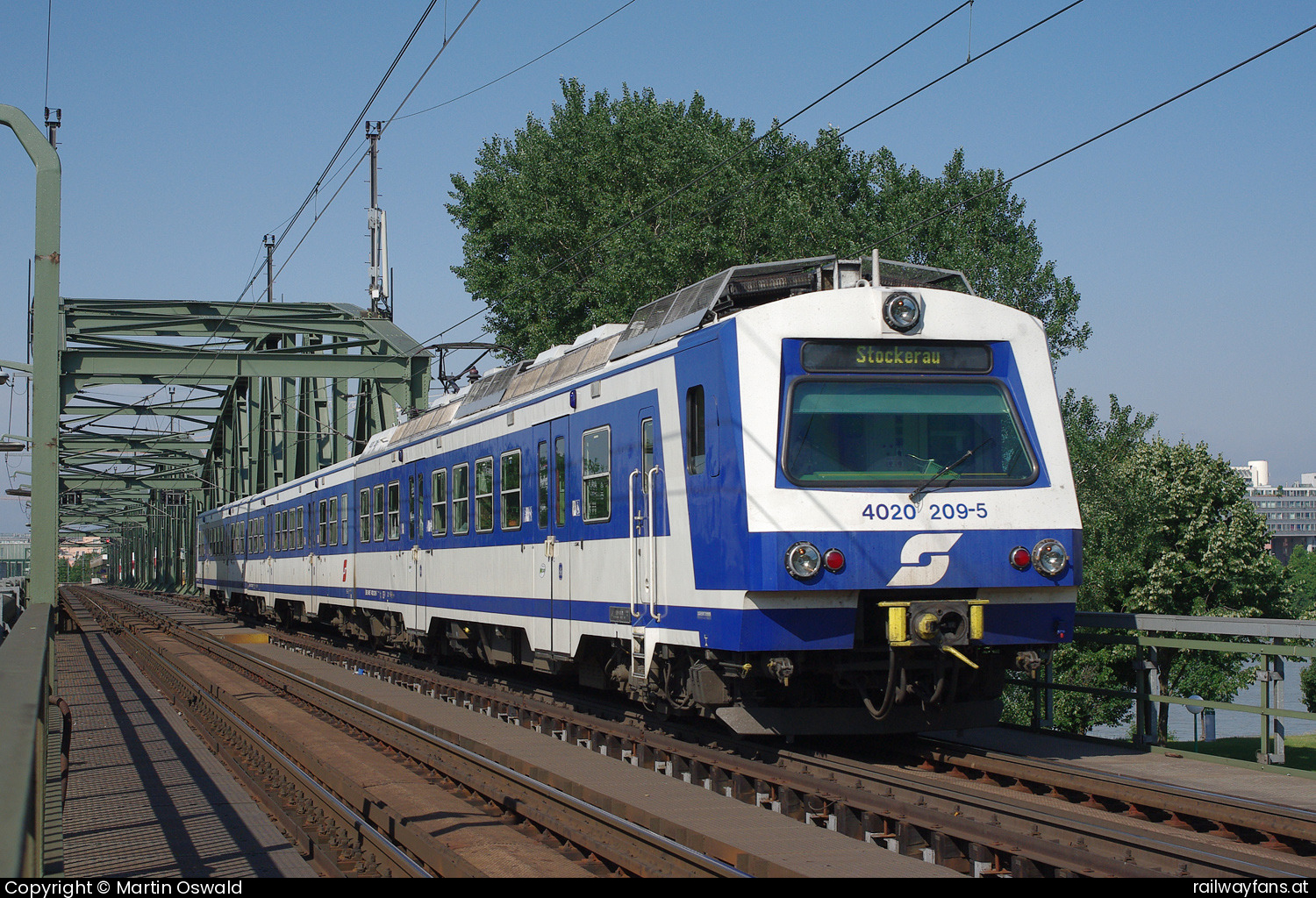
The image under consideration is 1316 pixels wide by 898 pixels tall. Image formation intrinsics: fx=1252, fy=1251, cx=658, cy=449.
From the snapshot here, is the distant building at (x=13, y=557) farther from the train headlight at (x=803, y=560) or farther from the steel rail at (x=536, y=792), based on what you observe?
the train headlight at (x=803, y=560)

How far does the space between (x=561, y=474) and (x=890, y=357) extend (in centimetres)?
413

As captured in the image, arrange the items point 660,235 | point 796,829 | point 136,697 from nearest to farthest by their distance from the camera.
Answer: point 796,829 → point 136,697 → point 660,235

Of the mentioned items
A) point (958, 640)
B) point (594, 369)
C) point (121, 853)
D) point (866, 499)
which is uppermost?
point (594, 369)

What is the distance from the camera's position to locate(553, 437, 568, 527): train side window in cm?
1199

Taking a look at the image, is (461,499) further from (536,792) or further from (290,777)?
(536,792)

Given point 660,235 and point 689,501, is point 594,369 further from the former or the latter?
point 660,235

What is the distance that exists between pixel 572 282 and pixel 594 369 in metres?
27.3

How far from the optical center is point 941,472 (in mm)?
8828

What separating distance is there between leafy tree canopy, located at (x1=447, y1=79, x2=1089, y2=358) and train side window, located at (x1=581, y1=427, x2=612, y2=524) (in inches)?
890

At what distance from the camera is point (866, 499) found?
340 inches

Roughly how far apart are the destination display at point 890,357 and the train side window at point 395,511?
10531mm

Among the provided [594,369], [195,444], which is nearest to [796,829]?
[594,369]

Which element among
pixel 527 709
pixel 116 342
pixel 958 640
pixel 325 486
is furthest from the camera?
pixel 116 342

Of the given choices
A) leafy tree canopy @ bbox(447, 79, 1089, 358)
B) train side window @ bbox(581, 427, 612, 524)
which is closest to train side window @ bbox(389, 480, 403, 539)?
train side window @ bbox(581, 427, 612, 524)
